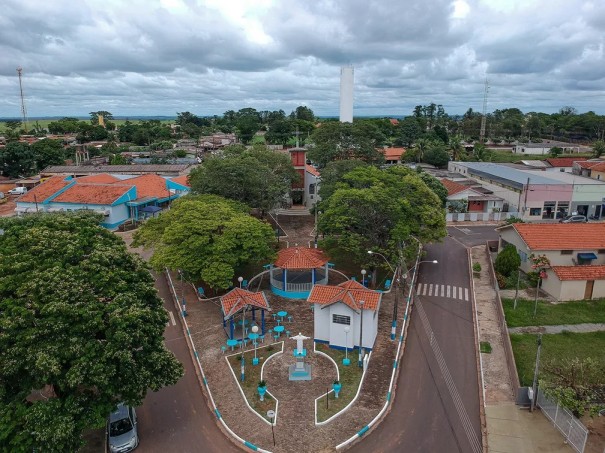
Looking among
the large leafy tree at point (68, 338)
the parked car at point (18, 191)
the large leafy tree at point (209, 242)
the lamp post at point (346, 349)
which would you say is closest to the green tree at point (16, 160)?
the parked car at point (18, 191)

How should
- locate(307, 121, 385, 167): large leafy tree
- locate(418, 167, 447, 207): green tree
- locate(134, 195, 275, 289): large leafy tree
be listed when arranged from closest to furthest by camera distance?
locate(134, 195, 275, 289): large leafy tree, locate(418, 167, 447, 207): green tree, locate(307, 121, 385, 167): large leafy tree

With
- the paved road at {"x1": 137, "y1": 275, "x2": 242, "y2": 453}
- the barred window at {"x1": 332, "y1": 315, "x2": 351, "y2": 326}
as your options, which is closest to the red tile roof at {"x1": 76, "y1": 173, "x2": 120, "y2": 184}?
the paved road at {"x1": 137, "y1": 275, "x2": 242, "y2": 453}

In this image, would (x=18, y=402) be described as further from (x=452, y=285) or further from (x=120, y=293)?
(x=452, y=285)

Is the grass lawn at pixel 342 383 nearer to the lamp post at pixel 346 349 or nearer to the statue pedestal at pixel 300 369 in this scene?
the lamp post at pixel 346 349

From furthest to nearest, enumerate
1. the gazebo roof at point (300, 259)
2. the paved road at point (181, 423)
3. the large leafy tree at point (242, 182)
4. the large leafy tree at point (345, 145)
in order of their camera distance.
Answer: the large leafy tree at point (345, 145), the large leafy tree at point (242, 182), the gazebo roof at point (300, 259), the paved road at point (181, 423)

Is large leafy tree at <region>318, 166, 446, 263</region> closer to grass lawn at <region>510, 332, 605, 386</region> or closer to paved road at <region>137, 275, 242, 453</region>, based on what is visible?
grass lawn at <region>510, 332, 605, 386</region>

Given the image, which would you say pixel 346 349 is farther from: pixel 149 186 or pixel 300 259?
pixel 149 186
